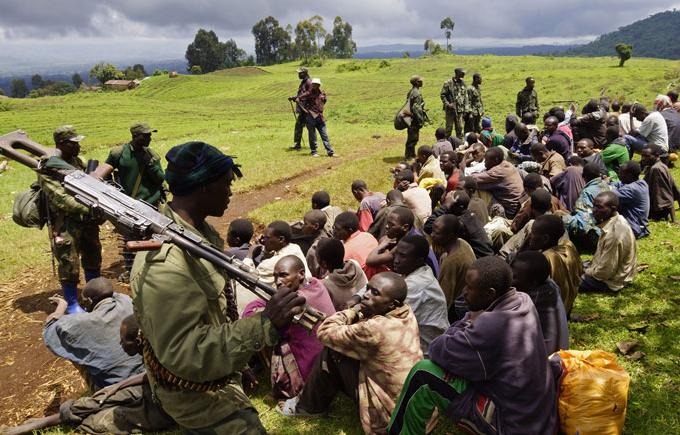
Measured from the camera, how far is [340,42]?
419 ft

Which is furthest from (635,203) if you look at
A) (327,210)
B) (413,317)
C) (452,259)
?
(413,317)

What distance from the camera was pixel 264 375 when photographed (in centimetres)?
499

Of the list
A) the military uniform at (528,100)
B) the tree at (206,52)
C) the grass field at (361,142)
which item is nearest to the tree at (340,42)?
the tree at (206,52)

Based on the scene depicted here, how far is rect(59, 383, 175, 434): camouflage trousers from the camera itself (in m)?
4.05

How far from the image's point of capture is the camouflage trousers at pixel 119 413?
405 cm

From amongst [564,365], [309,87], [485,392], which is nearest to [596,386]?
[564,365]

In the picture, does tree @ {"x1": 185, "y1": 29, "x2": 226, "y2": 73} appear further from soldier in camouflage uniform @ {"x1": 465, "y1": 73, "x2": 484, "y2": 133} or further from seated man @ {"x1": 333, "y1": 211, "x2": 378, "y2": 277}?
seated man @ {"x1": 333, "y1": 211, "x2": 378, "y2": 277}

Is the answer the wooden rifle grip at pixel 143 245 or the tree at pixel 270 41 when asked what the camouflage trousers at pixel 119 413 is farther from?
the tree at pixel 270 41

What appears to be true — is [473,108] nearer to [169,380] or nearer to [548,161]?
[548,161]

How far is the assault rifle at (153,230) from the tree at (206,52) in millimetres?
110219

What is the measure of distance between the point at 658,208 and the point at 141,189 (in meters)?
8.79

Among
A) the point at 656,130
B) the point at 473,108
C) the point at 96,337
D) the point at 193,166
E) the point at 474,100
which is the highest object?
the point at 193,166

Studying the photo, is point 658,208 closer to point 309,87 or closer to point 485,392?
point 485,392

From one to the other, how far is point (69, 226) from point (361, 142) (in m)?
11.4
